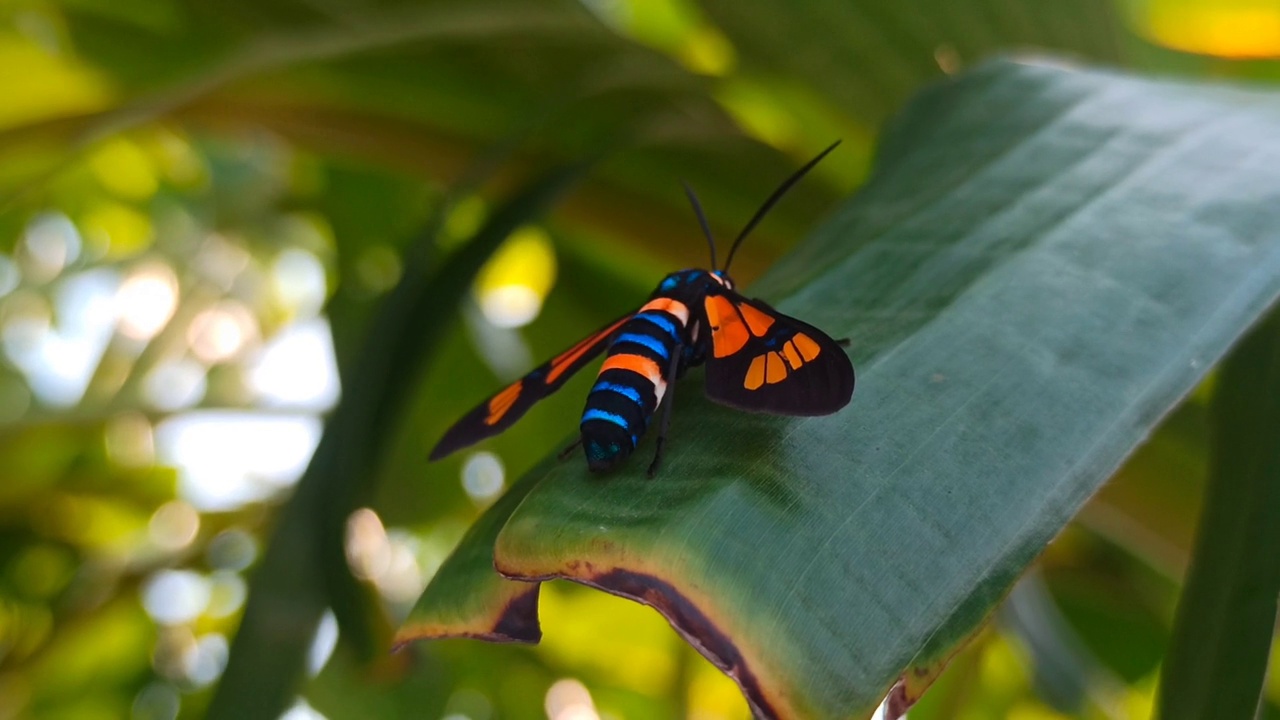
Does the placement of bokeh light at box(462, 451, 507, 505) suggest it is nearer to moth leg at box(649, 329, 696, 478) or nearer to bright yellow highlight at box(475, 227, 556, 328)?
bright yellow highlight at box(475, 227, 556, 328)

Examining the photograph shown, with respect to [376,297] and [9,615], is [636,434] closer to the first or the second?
[376,297]

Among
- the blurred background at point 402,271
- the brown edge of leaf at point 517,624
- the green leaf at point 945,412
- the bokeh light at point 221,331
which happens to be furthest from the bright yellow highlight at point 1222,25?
the bokeh light at point 221,331

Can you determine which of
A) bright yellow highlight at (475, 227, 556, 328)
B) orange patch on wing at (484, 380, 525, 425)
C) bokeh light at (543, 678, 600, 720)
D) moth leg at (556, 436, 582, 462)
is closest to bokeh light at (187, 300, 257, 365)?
bright yellow highlight at (475, 227, 556, 328)

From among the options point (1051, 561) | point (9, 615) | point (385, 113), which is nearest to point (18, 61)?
point (385, 113)

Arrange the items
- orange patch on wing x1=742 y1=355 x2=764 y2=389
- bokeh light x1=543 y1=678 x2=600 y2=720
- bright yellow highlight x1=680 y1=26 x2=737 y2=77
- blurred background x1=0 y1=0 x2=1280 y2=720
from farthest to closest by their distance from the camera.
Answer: bokeh light x1=543 y1=678 x2=600 y2=720, bright yellow highlight x1=680 y1=26 x2=737 y2=77, blurred background x1=0 y1=0 x2=1280 y2=720, orange patch on wing x1=742 y1=355 x2=764 y2=389

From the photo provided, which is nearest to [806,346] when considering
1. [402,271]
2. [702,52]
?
[402,271]

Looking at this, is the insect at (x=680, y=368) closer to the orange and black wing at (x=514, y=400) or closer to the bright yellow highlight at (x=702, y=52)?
the orange and black wing at (x=514, y=400)
